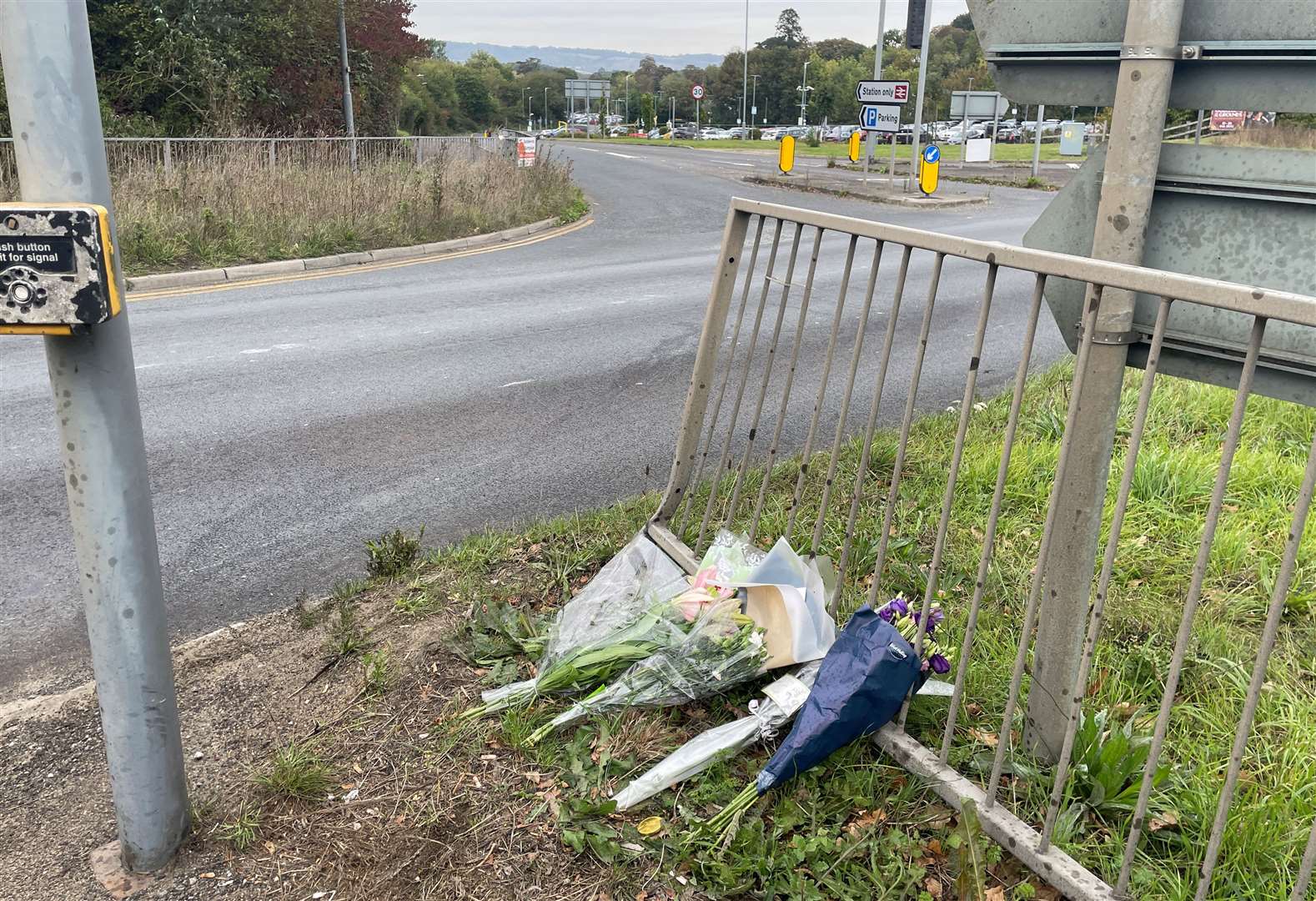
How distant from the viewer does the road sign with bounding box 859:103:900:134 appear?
24594mm

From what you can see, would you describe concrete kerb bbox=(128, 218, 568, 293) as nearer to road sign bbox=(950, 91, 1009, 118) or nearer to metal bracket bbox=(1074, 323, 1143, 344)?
metal bracket bbox=(1074, 323, 1143, 344)

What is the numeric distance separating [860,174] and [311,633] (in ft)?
99.3

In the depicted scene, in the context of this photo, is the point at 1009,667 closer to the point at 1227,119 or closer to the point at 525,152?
the point at 1227,119


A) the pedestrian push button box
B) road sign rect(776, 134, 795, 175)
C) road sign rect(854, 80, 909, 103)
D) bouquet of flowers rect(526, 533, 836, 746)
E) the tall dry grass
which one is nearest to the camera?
the pedestrian push button box

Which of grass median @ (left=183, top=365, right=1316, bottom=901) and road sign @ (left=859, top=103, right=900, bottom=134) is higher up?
road sign @ (left=859, top=103, right=900, bottom=134)

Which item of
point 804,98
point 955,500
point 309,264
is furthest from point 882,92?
point 804,98

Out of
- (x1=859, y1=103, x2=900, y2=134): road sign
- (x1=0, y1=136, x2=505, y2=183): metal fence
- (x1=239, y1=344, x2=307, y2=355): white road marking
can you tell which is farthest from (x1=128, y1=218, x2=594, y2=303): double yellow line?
(x1=859, y1=103, x2=900, y2=134): road sign

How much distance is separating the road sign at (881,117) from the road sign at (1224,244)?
2364cm

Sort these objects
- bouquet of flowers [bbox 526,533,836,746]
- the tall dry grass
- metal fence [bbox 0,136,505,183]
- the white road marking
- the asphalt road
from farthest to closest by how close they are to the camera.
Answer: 1. metal fence [bbox 0,136,505,183]
2. the tall dry grass
3. the white road marking
4. the asphalt road
5. bouquet of flowers [bbox 526,533,836,746]

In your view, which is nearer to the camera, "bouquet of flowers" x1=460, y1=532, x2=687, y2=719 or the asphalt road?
"bouquet of flowers" x1=460, y1=532, x2=687, y2=719

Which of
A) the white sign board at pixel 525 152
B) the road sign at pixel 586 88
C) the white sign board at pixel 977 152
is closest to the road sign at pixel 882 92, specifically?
the white sign board at pixel 525 152

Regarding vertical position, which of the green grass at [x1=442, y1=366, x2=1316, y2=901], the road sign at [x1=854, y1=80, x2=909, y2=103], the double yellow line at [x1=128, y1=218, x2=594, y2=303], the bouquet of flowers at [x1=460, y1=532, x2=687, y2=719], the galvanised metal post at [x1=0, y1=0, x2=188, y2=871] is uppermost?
the road sign at [x1=854, y1=80, x2=909, y2=103]

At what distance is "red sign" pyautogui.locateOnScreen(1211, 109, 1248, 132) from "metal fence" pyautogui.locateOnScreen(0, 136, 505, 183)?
1415cm

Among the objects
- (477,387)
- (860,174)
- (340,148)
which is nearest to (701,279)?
(477,387)
